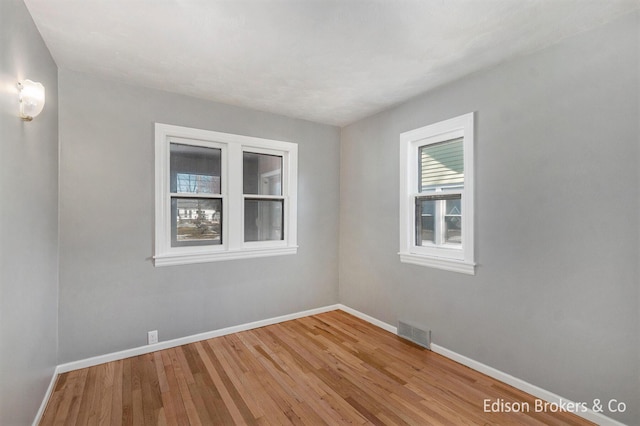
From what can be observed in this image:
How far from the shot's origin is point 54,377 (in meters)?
2.57

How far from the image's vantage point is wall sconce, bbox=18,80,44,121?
1.72 meters

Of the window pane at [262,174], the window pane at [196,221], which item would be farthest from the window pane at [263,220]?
the window pane at [196,221]

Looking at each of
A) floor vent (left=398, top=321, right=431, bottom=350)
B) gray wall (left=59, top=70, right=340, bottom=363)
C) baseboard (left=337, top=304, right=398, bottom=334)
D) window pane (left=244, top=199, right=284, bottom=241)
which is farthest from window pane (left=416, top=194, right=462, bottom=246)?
gray wall (left=59, top=70, right=340, bottom=363)

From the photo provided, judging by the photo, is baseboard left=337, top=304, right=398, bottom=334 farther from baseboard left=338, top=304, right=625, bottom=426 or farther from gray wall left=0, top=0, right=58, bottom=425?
gray wall left=0, top=0, right=58, bottom=425

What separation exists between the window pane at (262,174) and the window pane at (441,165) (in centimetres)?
186

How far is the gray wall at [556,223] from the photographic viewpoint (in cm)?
197

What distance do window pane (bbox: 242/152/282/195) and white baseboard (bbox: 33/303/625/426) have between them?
1.71 metres

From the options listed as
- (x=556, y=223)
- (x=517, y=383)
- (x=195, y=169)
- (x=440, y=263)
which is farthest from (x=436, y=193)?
(x=195, y=169)

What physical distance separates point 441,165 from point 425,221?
2.12 feet

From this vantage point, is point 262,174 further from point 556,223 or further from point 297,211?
point 556,223

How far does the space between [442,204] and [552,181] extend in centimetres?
102

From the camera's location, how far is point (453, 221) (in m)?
3.07

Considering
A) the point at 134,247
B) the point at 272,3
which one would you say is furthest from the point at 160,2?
the point at 134,247

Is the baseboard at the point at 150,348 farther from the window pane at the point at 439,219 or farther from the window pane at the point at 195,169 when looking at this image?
the window pane at the point at 439,219
